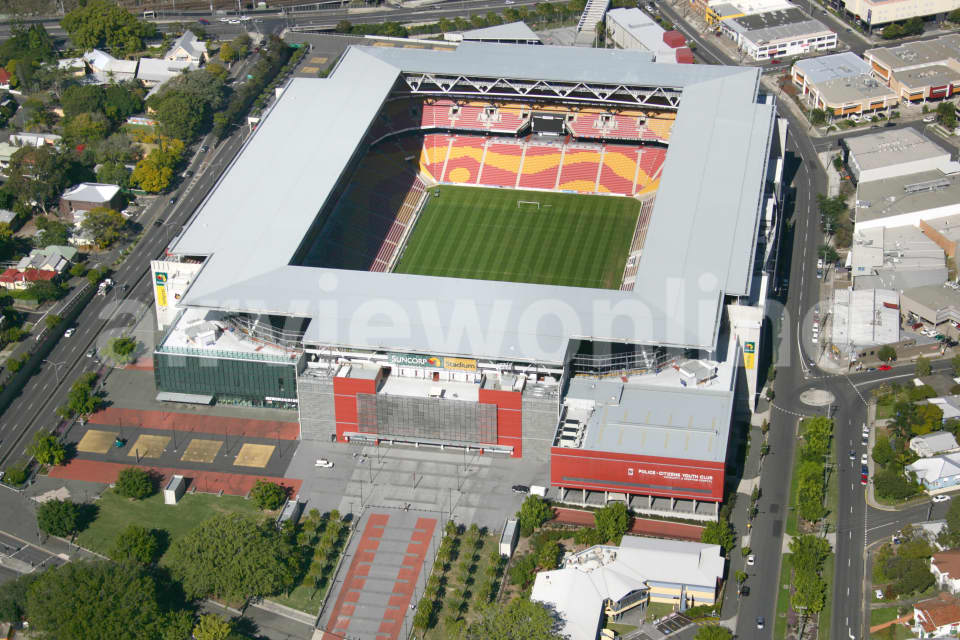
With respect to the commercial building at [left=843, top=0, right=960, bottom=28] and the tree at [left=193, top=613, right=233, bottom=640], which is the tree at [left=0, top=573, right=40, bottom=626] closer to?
the tree at [left=193, top=613, right=233, bottom=640]

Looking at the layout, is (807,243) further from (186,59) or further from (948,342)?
(186,59)

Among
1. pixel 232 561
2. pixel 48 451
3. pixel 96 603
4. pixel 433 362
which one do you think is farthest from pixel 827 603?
pixel 48 451

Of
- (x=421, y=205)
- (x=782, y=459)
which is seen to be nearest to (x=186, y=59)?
(x=421, y=205)

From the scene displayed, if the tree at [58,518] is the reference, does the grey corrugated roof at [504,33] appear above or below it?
above

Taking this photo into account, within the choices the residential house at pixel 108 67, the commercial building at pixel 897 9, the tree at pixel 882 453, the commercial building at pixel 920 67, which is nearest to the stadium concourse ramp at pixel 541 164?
the commercial building at pixel 920 67

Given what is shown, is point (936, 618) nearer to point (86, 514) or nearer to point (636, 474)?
point (636, 474)

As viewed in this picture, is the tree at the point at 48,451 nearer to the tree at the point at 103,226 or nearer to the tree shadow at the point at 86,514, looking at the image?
the tree shadow at the point at 86,514

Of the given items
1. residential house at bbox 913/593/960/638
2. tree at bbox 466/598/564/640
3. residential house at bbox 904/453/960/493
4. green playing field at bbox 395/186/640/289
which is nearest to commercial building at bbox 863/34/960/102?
green playing field at bbox 395/186/640/289
